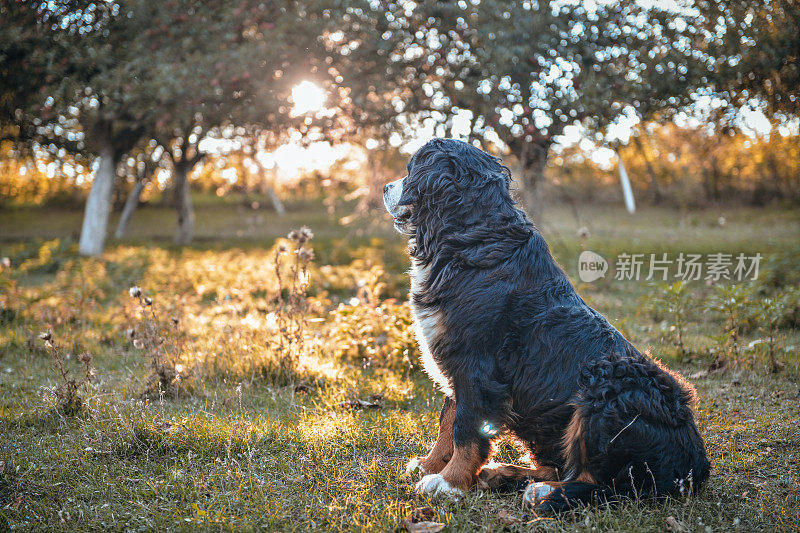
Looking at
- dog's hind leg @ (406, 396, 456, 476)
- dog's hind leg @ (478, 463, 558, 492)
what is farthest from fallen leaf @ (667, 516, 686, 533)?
dog's hind leg @ (406, 396, 456, 476)

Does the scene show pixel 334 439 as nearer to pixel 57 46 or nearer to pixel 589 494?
pixel 589 494

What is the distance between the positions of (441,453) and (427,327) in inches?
28.7

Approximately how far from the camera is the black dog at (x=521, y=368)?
268 centimetres

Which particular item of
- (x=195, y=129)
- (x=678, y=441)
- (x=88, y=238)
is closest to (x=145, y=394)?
(x=678, y=441)

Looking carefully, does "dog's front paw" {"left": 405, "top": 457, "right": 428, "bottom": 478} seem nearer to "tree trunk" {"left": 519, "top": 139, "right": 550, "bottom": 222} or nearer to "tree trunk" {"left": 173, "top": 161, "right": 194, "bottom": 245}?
"tree trunk" {"left": 519, "top": 139, "right": 550, "bottom": 222}

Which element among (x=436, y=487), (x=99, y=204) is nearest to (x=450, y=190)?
(x=436, y=487)

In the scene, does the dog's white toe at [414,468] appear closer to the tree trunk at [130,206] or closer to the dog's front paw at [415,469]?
the dog's front paw at [415,469]

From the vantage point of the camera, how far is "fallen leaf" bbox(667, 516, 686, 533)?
2.61 m

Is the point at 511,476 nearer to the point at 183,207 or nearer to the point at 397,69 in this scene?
the point at 397,69

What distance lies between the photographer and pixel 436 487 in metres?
2.86

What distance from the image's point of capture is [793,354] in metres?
5.05

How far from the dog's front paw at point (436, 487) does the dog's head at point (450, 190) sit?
1307mm

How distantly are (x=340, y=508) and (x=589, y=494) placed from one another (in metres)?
1.22

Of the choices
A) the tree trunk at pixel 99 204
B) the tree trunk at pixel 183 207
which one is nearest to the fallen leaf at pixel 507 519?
the tree trunk at pixel 99 204
